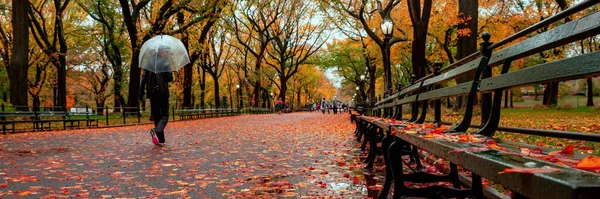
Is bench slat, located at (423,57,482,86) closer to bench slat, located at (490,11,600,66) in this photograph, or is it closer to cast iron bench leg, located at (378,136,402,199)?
bench slat, located at (490,11,600,66)

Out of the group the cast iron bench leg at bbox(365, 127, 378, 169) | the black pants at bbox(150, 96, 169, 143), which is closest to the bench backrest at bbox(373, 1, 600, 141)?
the cast iron bench leg at bbox(365, 127, 378, 169)

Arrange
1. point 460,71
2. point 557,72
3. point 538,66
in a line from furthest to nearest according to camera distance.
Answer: point 460,71 → point 538,66 → point 557,72

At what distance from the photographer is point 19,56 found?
17.0m

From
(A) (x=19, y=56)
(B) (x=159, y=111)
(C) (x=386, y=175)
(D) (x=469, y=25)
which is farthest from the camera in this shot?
(A) (x=19, y=56)

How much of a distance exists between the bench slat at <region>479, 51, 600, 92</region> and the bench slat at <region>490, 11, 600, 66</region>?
0.36 feet

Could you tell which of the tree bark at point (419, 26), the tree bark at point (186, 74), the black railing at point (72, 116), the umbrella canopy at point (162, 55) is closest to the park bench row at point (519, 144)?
the umbrella canopy at point (162, 55)

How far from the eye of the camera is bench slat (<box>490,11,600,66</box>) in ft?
5.86

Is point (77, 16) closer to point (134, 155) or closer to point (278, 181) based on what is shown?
point (134, 155)

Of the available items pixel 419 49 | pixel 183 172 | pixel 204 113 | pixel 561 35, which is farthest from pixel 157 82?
pixel 204 113

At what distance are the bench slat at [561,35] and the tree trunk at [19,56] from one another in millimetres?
18483

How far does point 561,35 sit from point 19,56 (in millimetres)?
19171

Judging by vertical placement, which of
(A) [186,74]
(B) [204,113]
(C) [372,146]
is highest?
(A) [186,74]

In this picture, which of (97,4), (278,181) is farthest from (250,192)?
(97,4)

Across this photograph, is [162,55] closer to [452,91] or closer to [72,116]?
[452,91]
